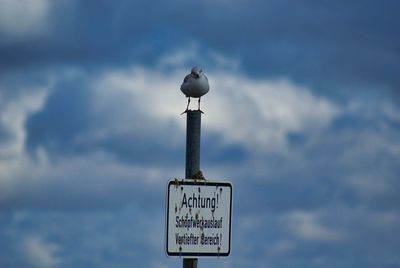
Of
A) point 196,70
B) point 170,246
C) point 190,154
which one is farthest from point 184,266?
point 196,70

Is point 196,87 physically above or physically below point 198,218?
above

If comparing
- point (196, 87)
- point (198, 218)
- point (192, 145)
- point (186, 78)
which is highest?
point (186, 78)

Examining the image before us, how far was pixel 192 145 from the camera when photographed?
1144 cm

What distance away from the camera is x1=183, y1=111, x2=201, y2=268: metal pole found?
1144 centimetres

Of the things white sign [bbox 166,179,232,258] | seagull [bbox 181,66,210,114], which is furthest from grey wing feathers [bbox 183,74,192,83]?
white sign [bbox 166,179,232,258]

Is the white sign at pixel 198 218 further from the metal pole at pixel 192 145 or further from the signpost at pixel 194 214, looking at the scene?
the metal pole at pixel 192 145

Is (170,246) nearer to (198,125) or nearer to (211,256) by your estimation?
(211,256)

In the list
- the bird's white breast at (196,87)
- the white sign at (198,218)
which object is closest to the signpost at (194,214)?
the white sign at (198,218)

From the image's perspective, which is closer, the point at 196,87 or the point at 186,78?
the point at 196,87

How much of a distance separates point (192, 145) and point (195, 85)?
0.64 metres

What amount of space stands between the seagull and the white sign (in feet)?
2.80

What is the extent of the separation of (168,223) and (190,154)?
77 cm

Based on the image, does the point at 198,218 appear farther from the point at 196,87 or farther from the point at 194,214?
the point at 196,87

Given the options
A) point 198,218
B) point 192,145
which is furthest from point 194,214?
point 192,145
